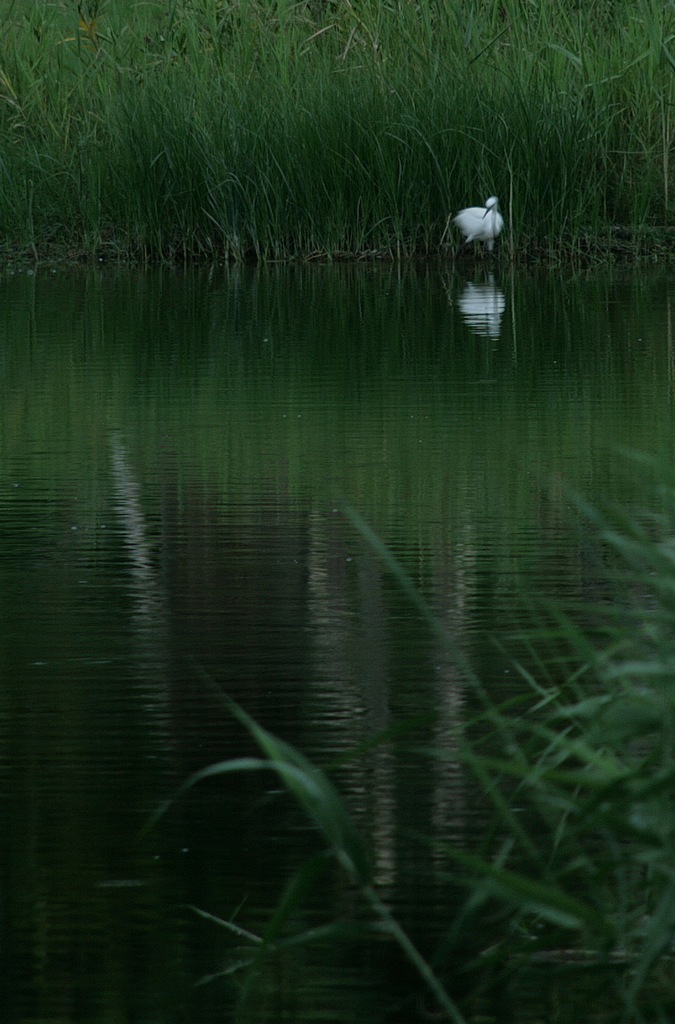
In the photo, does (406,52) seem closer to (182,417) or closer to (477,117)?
(477,117)

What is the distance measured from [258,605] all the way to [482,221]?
28.3 feet

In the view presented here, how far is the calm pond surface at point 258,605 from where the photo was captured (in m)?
2.60

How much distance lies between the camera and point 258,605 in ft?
14.7

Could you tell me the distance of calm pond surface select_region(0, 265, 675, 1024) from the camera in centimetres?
260

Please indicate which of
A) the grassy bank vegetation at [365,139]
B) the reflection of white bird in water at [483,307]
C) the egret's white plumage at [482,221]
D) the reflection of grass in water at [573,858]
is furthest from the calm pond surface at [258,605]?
the grassy bank vegetation at [365,139]

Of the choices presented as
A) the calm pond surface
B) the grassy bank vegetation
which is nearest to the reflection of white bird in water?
the calm pond surface

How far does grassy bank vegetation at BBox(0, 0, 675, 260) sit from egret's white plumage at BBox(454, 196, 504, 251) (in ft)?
1.32

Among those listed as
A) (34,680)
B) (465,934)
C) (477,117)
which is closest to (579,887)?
(465,934)

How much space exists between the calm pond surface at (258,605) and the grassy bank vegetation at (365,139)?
11.7 feet

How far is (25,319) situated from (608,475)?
5.50 meters

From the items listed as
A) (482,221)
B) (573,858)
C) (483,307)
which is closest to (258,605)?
(573,858)

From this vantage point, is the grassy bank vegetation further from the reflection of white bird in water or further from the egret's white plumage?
the reflection of white bird in water

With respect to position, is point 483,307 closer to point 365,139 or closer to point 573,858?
point 365,139

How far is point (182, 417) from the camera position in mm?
7434
